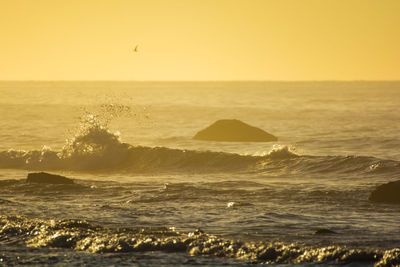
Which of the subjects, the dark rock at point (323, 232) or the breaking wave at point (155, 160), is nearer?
the dark rock at point (323, 232)

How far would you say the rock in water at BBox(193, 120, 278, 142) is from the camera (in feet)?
162

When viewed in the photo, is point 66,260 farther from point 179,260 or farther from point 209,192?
point 209,192

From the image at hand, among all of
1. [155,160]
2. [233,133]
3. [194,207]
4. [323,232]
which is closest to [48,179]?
[194,207]

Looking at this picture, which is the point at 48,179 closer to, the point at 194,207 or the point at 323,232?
the point at 194,207

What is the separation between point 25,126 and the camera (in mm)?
66875

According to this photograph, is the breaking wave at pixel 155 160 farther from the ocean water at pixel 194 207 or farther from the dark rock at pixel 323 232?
the dark rock at pixel 323 232

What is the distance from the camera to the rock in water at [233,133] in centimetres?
4938

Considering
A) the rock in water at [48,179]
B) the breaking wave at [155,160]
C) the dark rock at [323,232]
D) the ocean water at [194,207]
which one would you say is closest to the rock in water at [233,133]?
the ocean water at [194,207]

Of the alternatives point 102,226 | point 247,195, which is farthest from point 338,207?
point 102,226

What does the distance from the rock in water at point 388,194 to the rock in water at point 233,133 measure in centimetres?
2657

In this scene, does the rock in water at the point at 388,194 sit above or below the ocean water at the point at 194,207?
above

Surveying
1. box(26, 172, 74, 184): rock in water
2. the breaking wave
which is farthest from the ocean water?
box(26, 172, 74, 184): rock in water

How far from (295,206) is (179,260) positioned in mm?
7636

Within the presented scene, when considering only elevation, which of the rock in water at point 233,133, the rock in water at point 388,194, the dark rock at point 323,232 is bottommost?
the dark rock at point 323,232
